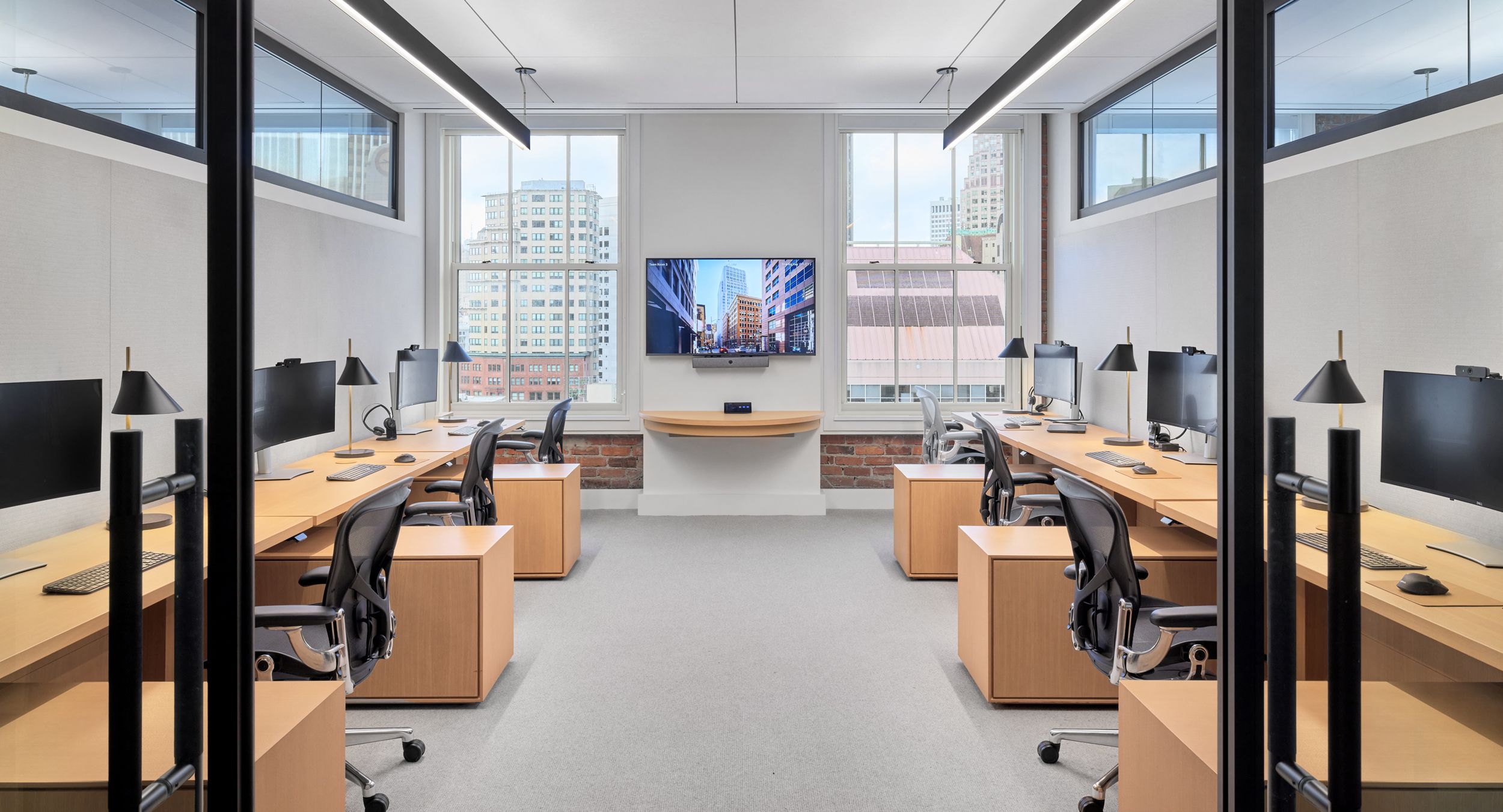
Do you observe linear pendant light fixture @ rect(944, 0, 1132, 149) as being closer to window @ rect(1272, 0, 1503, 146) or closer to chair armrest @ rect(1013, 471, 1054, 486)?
window @ rect(1272, 0, 1503, 146)

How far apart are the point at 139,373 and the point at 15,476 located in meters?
0.21

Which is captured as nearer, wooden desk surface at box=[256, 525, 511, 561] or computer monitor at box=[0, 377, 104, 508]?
computer monitor at box=[0, 377, 104, 508]

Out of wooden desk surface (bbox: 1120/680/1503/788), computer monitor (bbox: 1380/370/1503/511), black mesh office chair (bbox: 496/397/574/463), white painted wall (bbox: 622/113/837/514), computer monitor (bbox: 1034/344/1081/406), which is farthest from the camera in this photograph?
white painted wall (bbox: 622/113/837/514)

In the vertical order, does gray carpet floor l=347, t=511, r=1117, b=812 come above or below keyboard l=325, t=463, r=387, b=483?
below

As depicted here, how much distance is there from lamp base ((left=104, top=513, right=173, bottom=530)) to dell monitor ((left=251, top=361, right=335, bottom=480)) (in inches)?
89.9

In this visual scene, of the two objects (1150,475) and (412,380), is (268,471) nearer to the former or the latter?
(412,380)

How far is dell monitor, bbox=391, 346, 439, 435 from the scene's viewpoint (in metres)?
5.09

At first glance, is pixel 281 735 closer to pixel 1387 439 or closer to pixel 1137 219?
pixel 1387 439

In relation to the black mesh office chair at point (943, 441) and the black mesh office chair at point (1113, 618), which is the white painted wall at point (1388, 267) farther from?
the black mesh office chair at point (943, 441)

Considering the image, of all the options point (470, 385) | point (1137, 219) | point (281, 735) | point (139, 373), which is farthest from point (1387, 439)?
point (470, 385)

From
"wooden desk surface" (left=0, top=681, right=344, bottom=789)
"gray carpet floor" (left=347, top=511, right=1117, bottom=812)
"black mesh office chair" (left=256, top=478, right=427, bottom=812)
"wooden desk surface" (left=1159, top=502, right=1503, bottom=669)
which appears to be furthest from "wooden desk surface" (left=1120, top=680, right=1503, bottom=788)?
"black mesh office chair" (left=256, top=478, right=427, bottom=812)

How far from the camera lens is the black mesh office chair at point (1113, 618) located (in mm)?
2162

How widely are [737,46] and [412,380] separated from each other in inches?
117

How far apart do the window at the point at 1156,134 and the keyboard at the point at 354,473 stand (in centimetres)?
439
